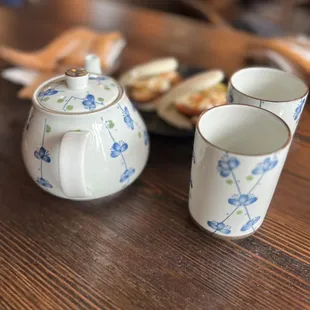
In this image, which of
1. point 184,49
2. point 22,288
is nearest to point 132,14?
point 184,49

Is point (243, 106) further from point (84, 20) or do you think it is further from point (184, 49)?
point (84, 20)

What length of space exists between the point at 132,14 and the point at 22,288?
975 millimetres

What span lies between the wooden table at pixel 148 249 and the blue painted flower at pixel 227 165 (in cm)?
12

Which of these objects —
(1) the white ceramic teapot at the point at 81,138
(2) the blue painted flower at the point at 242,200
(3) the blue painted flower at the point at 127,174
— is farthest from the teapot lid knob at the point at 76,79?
(2) the blue painted flower at the point at 242,200

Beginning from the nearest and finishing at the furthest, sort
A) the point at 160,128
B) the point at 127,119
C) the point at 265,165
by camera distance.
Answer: the point at 265,165 < the point at 127,119 < the point at 160,128

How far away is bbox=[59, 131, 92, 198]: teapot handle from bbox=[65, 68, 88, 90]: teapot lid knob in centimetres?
7

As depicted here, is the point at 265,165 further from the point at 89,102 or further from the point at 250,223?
the point at 89,102

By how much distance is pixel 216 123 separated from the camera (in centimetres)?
49

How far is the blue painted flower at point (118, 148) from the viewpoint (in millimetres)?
500

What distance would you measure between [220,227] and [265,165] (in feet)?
0.37

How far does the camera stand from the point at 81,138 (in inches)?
18.0

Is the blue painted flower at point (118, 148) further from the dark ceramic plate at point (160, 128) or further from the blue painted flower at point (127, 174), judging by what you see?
the dark ceramic plate at point (160, 128)

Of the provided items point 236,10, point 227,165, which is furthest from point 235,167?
point 236,10

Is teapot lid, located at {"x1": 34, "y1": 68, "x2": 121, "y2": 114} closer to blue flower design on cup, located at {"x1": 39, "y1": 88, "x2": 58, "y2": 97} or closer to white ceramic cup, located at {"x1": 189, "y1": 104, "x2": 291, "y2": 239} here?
blue flower design on cup, located at {"x1": 39, "y1": 88, "x2": 58, "y2": 97}
